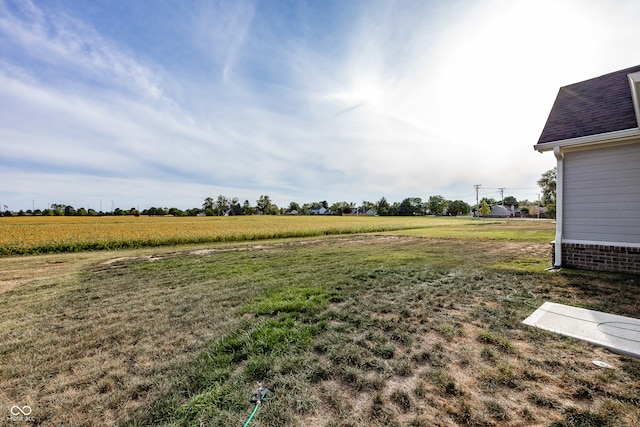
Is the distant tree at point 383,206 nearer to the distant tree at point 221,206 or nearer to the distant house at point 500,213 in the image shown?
the distant house at point 500,213

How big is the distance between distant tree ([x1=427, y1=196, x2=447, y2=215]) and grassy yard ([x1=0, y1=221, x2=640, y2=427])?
3408 inches

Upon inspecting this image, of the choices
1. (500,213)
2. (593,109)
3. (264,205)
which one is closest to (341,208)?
(264,205)

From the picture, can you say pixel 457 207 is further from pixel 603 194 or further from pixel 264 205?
pixel 603 194

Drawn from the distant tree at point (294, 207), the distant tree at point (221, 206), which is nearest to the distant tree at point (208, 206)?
the distant tree at point (221, 206)

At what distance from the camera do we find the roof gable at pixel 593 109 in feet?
17.9

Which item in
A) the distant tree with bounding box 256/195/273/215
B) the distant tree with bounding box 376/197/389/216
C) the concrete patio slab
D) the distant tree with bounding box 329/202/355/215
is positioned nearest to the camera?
the concrete patio slab

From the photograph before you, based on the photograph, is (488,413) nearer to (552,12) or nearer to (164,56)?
(552,12)

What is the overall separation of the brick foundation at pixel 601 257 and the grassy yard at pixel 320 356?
487mm

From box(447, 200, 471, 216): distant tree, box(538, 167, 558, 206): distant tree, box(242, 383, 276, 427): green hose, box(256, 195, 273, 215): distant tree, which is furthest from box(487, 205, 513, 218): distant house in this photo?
box(242, 383, 276, 427): green hose

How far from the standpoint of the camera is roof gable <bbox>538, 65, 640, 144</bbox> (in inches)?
215

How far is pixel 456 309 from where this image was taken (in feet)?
12.0

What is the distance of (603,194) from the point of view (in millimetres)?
5488

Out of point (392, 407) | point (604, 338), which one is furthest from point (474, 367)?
point (604, 338)

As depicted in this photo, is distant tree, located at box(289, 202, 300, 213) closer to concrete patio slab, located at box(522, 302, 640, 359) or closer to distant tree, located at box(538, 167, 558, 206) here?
distant tree, located at box(538, 167, 558, 206)
